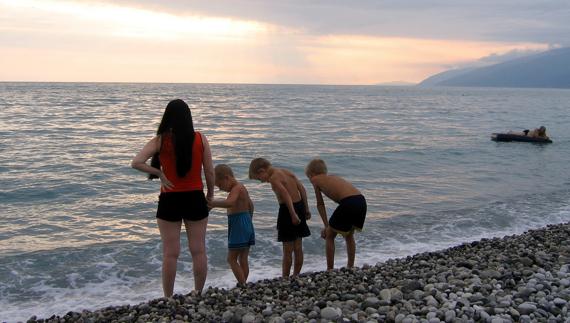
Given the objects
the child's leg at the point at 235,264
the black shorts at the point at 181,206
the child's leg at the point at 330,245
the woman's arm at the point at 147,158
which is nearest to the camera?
the woman's arm at the point at 147,158

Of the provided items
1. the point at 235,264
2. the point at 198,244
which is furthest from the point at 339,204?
the point at 198,244

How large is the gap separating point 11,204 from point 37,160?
24.5ft

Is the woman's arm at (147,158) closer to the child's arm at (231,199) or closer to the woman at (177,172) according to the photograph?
the woman at (177,172)

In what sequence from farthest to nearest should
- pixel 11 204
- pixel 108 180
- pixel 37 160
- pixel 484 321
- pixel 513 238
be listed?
pixel 37 160 → pixel 108 180 → pixel 11 204 → pixel 513 238 → pixel 484 321

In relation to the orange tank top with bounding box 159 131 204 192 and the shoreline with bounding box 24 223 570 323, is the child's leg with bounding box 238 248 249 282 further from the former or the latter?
the orange tank top with bounding box 159 131 204 192

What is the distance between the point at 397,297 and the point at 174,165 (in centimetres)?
251

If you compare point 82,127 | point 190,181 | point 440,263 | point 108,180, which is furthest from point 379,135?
point 190,181

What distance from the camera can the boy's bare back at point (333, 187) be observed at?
7.62 meters

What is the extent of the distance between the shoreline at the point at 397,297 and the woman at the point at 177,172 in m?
0.61

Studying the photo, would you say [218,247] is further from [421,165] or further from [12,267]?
[421,165]

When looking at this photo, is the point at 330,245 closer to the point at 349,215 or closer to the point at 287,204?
the point at 349,215

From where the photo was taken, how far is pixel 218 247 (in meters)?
9.88

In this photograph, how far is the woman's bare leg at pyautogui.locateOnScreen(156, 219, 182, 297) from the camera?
19.3 ft

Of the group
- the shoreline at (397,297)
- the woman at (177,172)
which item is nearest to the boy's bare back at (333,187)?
the shoreline at (397,297)
